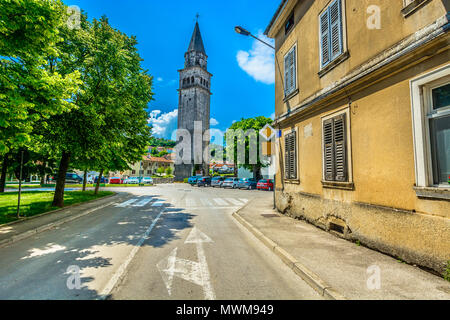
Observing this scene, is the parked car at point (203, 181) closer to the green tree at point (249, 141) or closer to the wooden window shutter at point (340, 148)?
the green tree at point (249, 141)

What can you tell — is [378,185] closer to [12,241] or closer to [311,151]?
[311,151]

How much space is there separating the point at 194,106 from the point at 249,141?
27859 mm

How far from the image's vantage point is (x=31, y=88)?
671 cm

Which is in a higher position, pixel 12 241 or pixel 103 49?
pixel 103 49

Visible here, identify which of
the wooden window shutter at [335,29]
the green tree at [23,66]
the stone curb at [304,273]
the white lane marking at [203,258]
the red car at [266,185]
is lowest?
the white lane marking at [203,258]

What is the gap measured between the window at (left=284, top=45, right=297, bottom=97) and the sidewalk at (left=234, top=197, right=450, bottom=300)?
625 cm

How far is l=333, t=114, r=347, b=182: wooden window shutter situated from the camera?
6527mm

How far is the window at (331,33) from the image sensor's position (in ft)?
22.4

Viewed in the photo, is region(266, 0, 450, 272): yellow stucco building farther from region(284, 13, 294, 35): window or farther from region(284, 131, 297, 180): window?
region(284, 13, 294, 35): window

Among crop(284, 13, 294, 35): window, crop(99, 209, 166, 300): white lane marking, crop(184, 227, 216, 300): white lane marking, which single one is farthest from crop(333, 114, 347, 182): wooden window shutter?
crop(99, 209, 166, 300): white lane marking

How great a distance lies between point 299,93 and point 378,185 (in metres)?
5.20

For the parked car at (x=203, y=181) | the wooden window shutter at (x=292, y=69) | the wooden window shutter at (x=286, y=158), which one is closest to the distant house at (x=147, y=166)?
the parked car at (x=203, y=181)

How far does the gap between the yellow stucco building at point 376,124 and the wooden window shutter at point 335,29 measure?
30 mm
